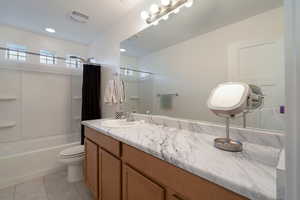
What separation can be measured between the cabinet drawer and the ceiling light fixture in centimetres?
131

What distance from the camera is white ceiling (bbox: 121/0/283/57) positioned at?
37.2 inches

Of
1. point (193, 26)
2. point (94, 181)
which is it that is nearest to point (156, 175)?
point (94, 181)

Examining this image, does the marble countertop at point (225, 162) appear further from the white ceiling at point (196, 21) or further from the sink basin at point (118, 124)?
the white ceiling at point (196, 21)

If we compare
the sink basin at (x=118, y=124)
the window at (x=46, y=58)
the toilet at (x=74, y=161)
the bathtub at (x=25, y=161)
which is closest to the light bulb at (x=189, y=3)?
the sink basin at (x=118, y=124)

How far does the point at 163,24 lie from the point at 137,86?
80 centimetres

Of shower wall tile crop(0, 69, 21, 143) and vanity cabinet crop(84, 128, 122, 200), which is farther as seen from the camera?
shower wall tile crop(0, 69, 21, 143)

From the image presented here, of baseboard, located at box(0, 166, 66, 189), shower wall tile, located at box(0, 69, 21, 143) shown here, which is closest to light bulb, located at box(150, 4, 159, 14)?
shower wall tile, located at box(0, 69, 21, 143)

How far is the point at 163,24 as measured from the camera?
1510 millimetres

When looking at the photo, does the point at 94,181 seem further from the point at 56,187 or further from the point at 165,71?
the point at 165,71

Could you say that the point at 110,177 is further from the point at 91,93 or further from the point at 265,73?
the point at 91,93

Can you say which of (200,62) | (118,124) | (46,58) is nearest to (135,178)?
(118,124)

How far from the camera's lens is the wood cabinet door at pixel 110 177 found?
1.06 meters

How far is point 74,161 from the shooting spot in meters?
1.81

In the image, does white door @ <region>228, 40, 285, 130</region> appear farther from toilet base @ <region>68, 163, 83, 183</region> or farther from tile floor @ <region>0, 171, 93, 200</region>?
toilet base @ <region>68, 163, 83, 183</region>
